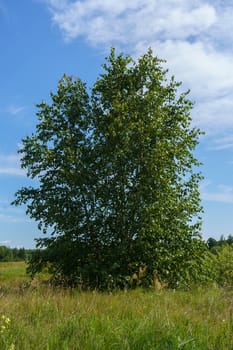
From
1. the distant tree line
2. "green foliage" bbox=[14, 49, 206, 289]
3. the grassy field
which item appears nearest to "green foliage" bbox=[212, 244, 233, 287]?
"green foliage" bbox=[14, 49, 206, 289]

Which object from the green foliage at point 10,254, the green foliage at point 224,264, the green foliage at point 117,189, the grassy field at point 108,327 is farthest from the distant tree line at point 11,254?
the grassy field at point 108,327

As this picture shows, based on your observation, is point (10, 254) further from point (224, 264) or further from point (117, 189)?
point (117, 189)

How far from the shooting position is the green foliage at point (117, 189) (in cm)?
1507

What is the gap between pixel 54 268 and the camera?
16.4 m

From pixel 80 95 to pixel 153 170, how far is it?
14.0 ft

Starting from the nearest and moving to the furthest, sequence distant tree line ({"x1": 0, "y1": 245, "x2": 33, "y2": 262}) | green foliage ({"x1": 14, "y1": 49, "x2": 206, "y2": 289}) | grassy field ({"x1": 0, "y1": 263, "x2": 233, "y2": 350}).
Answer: grassy field ({"x1": 0, "y1": 263, "x2": 233, "y2": 350}) → green foliage ({"x1": 14, "y1": 49, "x2": 206, "y2": 289}) → distant tree line ({"x1": 0, "y1": 245, "x2": 33, "y2": 262})

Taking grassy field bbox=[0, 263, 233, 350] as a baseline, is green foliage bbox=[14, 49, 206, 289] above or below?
above

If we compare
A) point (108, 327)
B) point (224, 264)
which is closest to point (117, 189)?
point (108, 327)

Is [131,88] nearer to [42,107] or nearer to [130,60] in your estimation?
[130,60]

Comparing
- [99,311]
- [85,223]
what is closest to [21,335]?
[99,311]

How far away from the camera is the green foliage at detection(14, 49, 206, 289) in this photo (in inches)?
593

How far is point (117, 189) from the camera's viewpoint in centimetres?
1533

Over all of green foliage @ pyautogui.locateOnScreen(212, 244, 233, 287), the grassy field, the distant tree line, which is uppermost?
the distant tree line

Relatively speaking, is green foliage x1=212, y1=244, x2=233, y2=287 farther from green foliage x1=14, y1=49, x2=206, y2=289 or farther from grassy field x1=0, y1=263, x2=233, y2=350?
grassy field x1=0, y1=263, x2=233, y2=350
